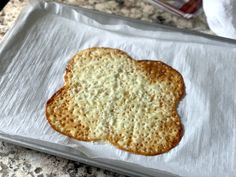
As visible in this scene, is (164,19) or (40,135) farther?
(164,19)

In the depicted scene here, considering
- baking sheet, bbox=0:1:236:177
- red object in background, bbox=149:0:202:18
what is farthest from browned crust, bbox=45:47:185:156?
red object in background, bbox=149:0:202:18

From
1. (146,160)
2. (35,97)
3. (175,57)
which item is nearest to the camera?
(146,160)

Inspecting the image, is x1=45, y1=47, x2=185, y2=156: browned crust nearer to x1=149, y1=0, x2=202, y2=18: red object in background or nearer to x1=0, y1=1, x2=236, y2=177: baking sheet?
x1=0, y1=1, x2=236, y2=177: baking sheet

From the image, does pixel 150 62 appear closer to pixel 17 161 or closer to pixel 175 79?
pixel 175 79

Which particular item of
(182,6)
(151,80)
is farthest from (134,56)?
(182,6)

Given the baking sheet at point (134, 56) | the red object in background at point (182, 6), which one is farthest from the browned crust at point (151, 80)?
the red object in background at point (182, 6)

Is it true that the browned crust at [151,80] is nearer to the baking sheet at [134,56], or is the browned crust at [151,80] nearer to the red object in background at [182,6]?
the baking sheet at [134,56]

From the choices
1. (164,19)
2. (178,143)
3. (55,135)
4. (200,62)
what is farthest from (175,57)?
(55,135)
